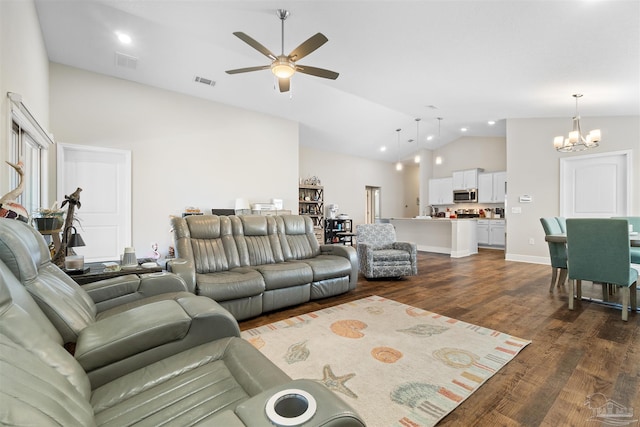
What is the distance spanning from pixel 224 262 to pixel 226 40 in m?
3.02

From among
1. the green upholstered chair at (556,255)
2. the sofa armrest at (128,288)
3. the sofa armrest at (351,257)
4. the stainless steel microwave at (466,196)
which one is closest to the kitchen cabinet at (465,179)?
the stainless steel microwave at (466,196)

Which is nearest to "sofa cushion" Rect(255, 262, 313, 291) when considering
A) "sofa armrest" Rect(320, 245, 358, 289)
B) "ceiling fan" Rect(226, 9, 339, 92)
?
"sofa armrest" Rect(320, 245, 358, 289)

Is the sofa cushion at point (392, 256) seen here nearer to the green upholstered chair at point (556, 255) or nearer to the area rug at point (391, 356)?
the area rug at point (391, 356)

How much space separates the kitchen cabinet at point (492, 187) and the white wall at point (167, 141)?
20.1 feet

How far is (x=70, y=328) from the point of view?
1284 mm

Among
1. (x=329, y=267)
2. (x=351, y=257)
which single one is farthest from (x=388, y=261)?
(x=329, y=267)

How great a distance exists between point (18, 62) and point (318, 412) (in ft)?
13.3

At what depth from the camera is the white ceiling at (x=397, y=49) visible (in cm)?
295

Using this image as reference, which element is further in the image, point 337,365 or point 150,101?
point 150,101

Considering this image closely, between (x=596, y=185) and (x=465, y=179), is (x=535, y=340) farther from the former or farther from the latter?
(x=465, y=179)

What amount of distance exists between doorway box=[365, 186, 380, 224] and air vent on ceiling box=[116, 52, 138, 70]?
7996mm

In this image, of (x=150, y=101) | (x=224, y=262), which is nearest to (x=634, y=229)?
(x=224, y=262)

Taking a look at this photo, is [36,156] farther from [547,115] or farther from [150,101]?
[547,115]

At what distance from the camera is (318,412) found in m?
0.72
